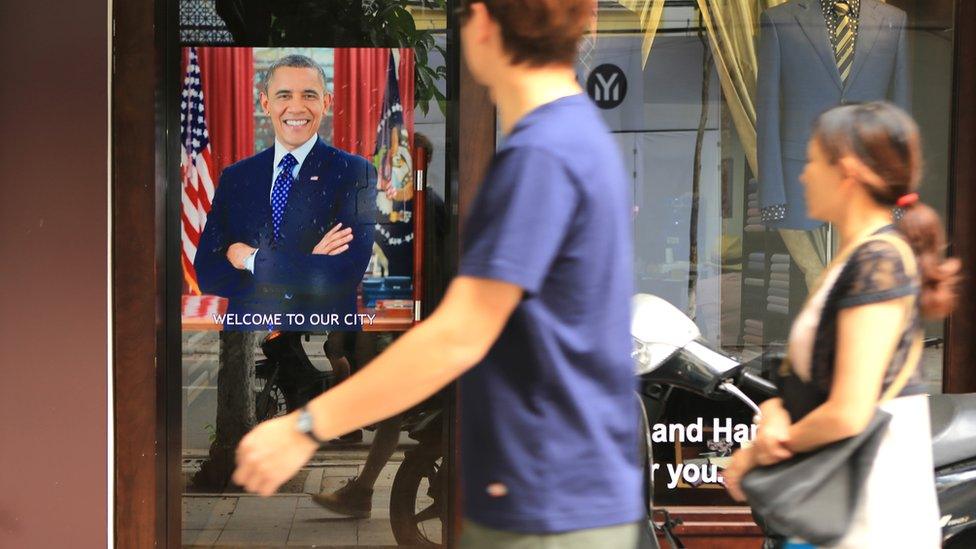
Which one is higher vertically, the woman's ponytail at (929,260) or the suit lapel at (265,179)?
the suit lapel at (265,179)

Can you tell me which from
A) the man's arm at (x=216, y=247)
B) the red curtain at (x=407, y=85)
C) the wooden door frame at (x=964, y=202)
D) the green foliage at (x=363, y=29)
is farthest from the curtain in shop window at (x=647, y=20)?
the man's arm at (x=216, y=247)

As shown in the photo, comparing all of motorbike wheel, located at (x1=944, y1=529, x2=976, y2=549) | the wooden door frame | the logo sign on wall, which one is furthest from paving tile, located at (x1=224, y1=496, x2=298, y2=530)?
the wooden door frame

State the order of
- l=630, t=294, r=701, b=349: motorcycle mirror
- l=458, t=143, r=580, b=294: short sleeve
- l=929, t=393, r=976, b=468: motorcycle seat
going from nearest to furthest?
l=458, t=143, r=580, b=294: short sleeve → l=929, t=393, r=976, b=468: motorcycle seat → l=630, t=294, r=701, b=349: motorcycle mirror

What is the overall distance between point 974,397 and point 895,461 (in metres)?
1.19

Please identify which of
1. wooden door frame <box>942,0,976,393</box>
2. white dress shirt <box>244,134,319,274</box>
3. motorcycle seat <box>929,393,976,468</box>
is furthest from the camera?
white dress shirt <box>244,134,319,274</box>

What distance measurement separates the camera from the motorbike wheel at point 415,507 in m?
4.45

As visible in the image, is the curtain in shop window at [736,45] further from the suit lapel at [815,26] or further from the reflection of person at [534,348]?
the reflection of person at [534,348]

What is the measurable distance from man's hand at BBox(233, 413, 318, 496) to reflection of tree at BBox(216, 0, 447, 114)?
285 centimetres

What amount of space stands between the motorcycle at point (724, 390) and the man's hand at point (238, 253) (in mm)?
1628

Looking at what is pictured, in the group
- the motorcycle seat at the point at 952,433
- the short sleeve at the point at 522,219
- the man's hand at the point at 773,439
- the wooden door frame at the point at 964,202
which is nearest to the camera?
the short sleeve at the point at 522,219

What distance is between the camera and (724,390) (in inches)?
148

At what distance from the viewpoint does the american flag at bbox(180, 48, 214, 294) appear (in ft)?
14.3

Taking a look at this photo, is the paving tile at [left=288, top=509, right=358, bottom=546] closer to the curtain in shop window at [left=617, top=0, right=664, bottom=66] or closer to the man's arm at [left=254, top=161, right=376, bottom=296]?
the man's arm at [left=254, top=161, right=376, bottom=296]

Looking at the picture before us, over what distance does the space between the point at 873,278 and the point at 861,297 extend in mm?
45
